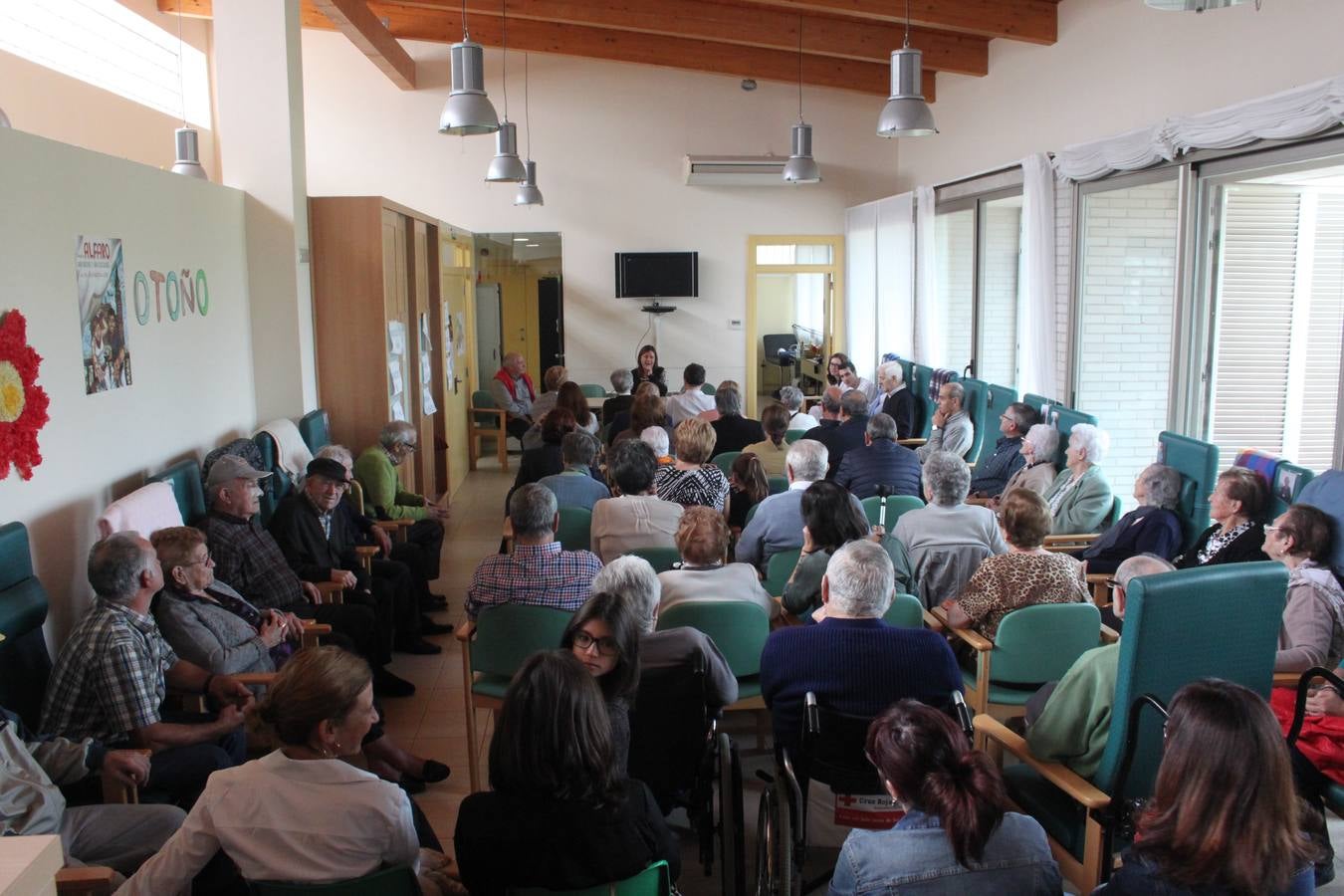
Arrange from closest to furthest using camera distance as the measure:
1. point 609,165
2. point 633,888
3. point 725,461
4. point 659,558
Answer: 1. point 633,888
2. point 659,558
3. point 725,461
4. point 609,165

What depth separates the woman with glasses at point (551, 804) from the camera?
1.94 metres

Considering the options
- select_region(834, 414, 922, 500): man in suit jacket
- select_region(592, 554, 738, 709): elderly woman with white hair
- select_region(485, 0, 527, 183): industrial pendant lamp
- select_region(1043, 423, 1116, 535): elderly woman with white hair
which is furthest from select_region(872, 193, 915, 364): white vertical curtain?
select_region(592, 554, 738, 709): elderly woman with white hair

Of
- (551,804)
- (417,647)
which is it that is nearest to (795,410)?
(417,647)

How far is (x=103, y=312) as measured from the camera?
4.23 m

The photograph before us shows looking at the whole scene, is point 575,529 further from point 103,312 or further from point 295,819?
point 295,819

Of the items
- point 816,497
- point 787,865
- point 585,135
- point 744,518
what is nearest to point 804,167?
point 585,135

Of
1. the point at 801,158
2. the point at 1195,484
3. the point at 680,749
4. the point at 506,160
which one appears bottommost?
the point at 680,749

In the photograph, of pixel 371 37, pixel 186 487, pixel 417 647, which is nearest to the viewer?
pixel 186 487

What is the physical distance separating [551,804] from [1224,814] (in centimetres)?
119

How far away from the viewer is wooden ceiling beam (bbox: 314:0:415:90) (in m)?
7.54

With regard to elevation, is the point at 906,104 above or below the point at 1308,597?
above

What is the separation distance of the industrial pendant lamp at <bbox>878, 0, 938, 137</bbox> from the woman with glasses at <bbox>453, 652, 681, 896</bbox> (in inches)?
164

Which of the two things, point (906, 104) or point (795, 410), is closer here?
point (906, 104)

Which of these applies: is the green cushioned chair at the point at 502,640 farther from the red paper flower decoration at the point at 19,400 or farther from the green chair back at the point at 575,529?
the red paper flower decoration at the point at 19,400
